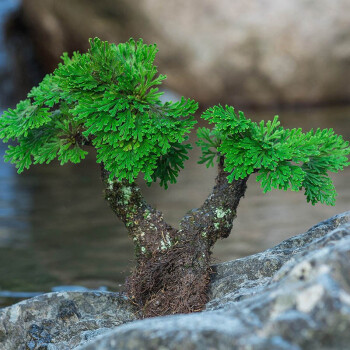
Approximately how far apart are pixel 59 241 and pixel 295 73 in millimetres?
2598

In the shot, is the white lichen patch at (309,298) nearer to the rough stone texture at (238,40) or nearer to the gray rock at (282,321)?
the gray rock at (282,321)

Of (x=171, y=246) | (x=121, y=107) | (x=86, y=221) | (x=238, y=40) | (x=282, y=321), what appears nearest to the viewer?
(x=282, y=321)

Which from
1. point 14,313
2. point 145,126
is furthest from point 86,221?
point 145,126

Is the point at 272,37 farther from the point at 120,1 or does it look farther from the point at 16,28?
the point at 16,28

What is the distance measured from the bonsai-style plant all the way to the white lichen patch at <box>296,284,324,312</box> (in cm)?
49

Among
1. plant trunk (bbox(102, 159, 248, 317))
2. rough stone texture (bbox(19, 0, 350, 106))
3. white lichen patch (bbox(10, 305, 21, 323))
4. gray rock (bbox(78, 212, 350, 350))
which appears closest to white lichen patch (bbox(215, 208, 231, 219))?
plant trunk (bbox(102, 159, 248, 317))

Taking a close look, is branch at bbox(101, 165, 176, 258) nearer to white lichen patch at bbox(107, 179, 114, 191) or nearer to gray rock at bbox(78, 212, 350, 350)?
white lichen patch at bbox(107, 179, 114, 191)

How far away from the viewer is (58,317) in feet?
3.95

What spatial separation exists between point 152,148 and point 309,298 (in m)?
0.56

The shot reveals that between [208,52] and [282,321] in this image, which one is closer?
[282,321]

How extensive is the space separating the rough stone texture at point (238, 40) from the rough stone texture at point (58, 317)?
3.39 metres

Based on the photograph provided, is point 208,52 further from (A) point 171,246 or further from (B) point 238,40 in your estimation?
(A) point 171,246

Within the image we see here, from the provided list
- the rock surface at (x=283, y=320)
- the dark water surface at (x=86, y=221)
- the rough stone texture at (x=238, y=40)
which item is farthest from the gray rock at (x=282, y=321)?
the rough stone texture at (x=238, y=40)

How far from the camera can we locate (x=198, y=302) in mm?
1102
